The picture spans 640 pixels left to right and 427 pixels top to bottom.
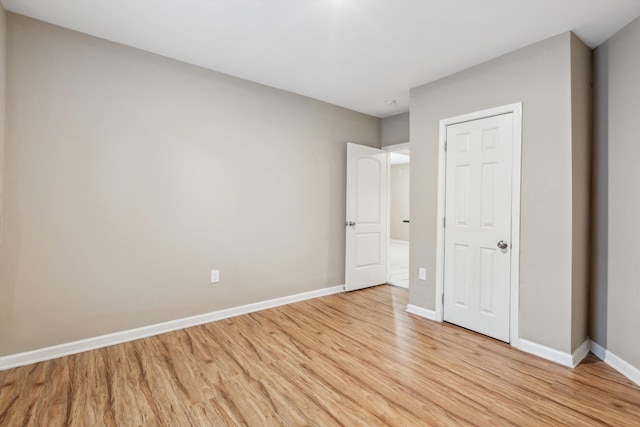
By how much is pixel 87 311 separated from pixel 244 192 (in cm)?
173

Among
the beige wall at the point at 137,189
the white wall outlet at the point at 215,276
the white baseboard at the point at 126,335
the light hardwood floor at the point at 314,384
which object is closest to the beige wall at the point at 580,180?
the light hardwood floor at the point at 314,384

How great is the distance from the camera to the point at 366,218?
4340 millimetres

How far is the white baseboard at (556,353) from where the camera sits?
228 centimetres

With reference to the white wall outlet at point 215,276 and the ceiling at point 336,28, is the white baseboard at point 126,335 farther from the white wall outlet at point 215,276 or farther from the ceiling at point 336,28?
the ceiling at point 336,28

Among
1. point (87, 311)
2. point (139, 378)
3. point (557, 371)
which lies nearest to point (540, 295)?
point (557, 371)

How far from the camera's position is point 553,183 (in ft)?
7.77

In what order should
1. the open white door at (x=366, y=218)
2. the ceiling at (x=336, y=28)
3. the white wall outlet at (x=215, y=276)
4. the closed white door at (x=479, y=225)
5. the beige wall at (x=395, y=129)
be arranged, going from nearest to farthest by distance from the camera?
the ceiling at (x=336, y=28) < the closed white door at (x=479, y=225) < the white wall outlet at (x=215, y=276) < the open white door at (x=366, y=218) < the beige wall at (x=395, y=129)

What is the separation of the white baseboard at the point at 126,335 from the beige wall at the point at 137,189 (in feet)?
0.20

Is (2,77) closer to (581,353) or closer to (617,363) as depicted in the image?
(581,353)

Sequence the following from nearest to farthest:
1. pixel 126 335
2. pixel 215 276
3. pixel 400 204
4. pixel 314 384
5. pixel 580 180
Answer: pixel 314 384
pixel 580 180
pixel 126 335
pixel 215 276
pixel 400 204

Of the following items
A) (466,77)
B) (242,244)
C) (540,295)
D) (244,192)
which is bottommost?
(540,295)

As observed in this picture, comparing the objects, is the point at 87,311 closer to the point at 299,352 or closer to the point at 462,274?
the point at 299,352

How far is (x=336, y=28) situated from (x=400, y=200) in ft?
25.1

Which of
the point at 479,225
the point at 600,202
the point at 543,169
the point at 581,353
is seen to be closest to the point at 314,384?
the point at 479,225
